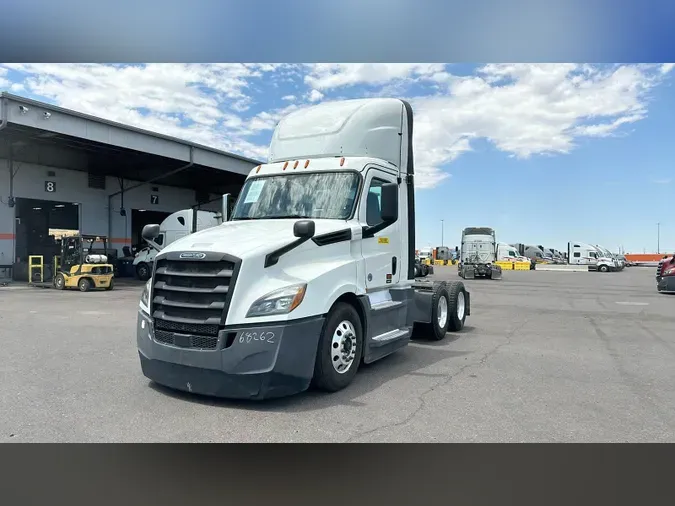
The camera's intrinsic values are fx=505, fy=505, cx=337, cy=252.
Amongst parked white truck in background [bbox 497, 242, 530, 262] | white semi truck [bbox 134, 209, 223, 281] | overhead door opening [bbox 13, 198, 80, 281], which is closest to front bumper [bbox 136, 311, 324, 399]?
white semi truck [bbox 134, 209, 223, 281]

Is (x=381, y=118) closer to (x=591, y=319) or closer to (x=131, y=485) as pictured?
(x=131, y=485)

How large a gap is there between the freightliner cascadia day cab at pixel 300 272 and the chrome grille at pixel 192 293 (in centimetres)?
1

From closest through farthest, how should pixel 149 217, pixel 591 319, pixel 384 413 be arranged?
pixel 384 413 < pixel 591 319 < pixel 149 217

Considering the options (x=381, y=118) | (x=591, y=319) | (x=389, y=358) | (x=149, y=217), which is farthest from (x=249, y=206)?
(x=149, y=217)

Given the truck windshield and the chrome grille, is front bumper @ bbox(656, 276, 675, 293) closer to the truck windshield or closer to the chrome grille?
the truck windshield

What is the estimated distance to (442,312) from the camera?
974 centimetres

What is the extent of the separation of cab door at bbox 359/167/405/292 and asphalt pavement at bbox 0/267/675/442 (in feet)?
4.23

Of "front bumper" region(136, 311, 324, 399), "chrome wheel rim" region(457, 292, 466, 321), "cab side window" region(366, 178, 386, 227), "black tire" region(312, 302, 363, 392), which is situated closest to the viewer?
"front bumper" region(136, 311, 324, 399)

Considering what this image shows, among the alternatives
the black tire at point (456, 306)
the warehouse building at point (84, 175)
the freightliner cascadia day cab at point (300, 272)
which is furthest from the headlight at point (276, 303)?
the warehouse building at point (84, 175)

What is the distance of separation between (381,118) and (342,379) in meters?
3.92

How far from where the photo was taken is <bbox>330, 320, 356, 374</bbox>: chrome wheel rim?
5.73 m

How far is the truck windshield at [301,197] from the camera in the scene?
21.3ft

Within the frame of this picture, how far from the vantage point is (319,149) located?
289 inches

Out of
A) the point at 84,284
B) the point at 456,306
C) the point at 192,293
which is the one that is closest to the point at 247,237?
the point at 192,293
